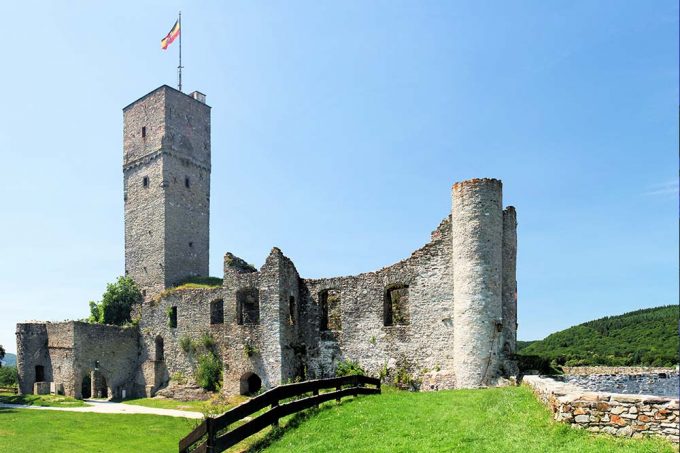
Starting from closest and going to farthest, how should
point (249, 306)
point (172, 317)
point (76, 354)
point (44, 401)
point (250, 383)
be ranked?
point (44, 401) < point (250, 383) < point (249, 306) < point (76, 354) < point (172, 317)

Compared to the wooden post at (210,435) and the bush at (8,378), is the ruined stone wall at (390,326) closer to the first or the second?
the wooden post at (210,435)

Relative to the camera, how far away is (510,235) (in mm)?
26031

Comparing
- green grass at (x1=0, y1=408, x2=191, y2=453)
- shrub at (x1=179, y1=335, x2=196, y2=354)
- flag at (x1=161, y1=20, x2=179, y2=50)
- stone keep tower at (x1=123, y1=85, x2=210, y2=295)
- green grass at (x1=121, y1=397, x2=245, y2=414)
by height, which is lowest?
green grass at (x1=121, y1=397, x2=245, y2=414)

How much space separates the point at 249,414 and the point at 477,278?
1345cm

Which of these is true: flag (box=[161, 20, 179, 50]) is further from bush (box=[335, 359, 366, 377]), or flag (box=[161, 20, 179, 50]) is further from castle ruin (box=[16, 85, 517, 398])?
bush (box=[335, 359, 366, 377])

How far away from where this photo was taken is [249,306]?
107ft

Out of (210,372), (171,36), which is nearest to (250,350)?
(210,372)

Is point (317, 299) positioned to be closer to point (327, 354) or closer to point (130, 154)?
point (327, 354)

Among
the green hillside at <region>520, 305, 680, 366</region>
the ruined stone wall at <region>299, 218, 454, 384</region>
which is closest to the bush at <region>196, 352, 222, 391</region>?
the ruined stone wall at <region>299, 218, 454, 384</region>

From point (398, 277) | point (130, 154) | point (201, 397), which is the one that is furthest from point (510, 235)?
point (130, 154)

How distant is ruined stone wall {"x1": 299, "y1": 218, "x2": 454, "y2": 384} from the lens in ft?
84.0

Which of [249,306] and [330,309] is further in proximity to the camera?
[249,306]

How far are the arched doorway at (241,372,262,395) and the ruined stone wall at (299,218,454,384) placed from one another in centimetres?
321

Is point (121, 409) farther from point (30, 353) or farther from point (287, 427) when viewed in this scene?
point (287, 427)
